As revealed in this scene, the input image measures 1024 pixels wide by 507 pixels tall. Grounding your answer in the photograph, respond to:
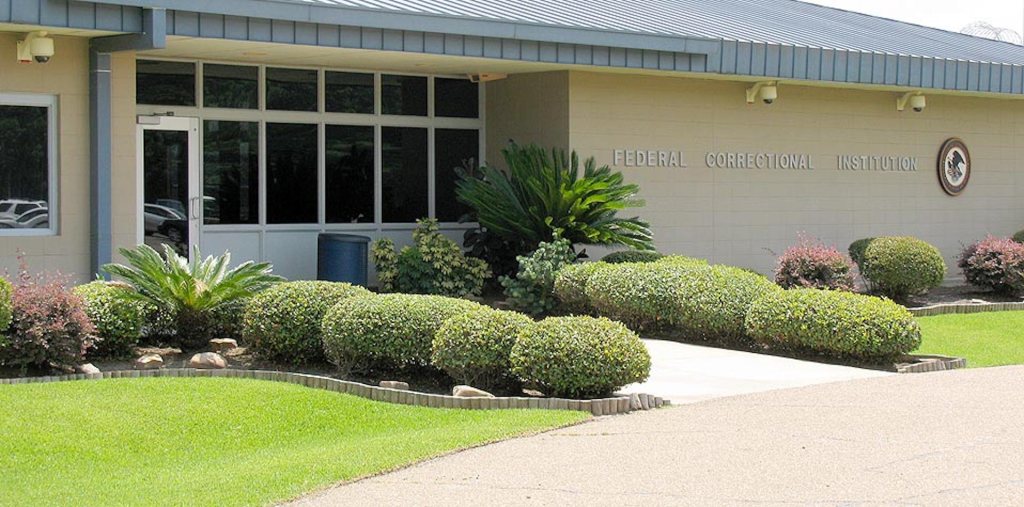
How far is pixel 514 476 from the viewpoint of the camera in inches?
324

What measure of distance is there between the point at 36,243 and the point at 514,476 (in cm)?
841

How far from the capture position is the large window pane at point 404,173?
19.3m

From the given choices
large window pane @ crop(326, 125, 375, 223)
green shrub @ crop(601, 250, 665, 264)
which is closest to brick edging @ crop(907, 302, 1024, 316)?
green shrub @ crop(601, 250, 665, 264)

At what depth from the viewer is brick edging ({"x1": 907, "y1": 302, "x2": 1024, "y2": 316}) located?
18266 millimetres

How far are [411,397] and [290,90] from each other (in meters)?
8.44

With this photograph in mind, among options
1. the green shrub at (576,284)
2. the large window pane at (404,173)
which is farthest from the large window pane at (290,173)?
the green shrub at (576,284)

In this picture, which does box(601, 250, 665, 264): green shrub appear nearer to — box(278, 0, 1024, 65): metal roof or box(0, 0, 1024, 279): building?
box(0, 0, 1024, 279): building

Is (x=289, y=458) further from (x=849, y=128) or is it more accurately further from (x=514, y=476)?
(x=849, y=128)

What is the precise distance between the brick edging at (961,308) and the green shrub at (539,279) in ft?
16.1

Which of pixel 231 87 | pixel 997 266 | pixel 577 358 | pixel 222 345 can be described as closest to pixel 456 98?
pixel 231 87

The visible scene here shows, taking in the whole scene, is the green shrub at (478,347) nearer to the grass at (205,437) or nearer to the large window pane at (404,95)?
the grass at (205,437)

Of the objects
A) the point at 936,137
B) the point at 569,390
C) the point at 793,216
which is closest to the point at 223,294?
the point at 569,390

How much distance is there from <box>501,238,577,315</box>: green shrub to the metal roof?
2732 millimetres

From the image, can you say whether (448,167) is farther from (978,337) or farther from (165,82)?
(978,337)
